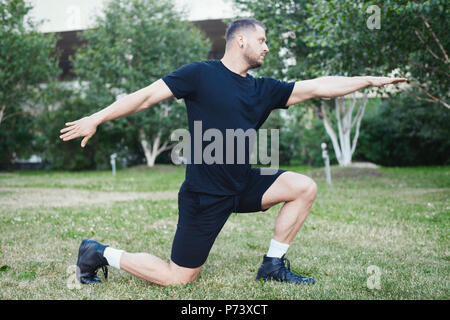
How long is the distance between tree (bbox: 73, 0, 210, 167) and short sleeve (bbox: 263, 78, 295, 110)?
21556mm

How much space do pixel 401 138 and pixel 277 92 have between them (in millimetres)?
23791

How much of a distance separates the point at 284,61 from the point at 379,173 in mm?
5613

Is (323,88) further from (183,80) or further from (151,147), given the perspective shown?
(151,147)

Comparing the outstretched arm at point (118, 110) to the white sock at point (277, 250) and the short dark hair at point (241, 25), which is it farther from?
the white sock at point (277, 250)

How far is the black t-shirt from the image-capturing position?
3615 millimetres

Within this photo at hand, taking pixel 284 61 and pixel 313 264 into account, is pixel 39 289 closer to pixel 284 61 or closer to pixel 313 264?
pixel 313 264

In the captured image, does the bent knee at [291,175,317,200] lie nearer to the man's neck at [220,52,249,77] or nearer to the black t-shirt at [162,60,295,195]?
the black t-shirt at [162,60,295,195]

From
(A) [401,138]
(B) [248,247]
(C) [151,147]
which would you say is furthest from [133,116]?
(B) [248,247]

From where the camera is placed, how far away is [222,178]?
12.1ft

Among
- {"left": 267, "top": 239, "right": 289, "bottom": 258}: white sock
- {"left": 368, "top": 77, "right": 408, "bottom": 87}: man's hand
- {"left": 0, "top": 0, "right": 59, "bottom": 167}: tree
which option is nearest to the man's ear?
{"left": 368, "top": 77, "right": 408, "bottom": 87}: man's hand

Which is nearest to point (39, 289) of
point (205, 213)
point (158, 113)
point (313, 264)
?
point (205, 213)

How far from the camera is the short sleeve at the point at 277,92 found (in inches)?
153
